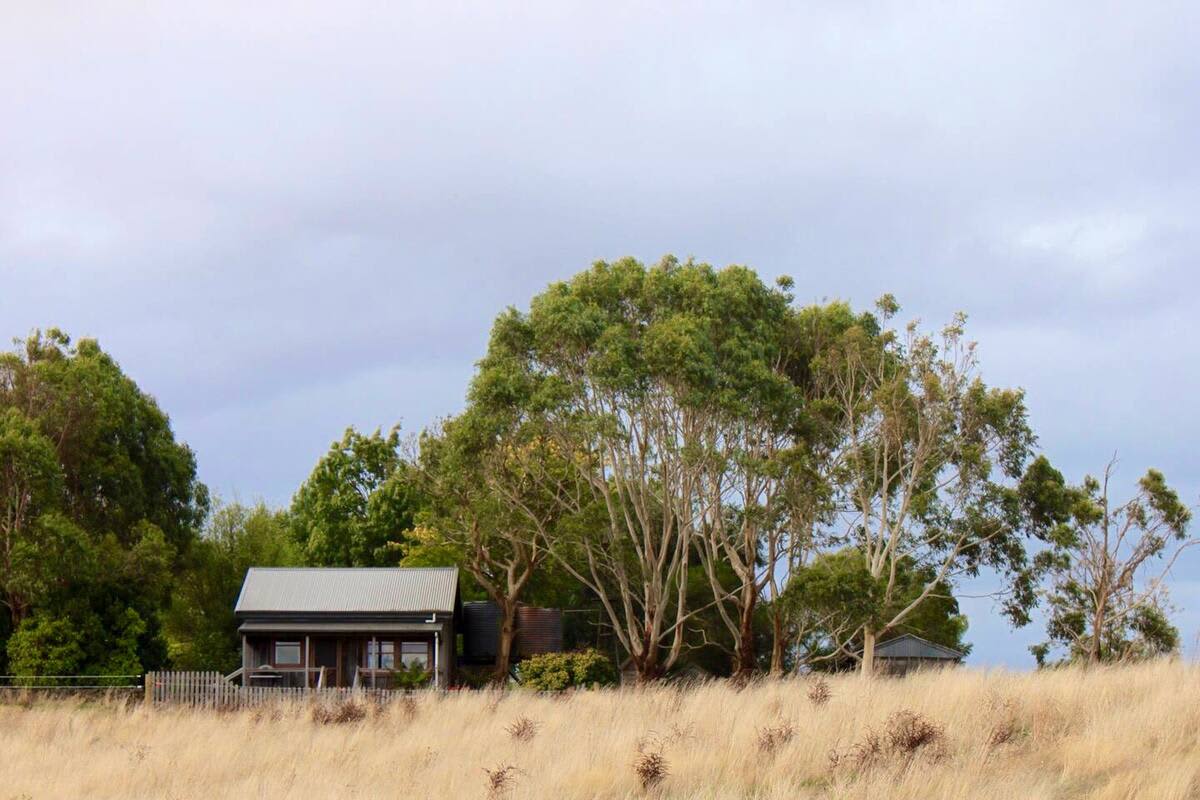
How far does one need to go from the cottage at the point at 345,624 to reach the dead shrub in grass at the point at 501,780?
3007 centimetres

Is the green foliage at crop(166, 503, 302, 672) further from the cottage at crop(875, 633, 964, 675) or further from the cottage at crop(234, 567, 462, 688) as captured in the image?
the cottage at crop(875, 633, 964, 675)

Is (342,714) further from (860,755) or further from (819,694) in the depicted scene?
(860,755)

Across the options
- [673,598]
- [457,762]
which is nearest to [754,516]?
[673,598]

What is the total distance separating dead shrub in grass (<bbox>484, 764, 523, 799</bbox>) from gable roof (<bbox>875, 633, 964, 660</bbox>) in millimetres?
34483

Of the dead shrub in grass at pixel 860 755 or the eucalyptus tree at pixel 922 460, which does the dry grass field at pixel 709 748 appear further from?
the eucalyptus tree at pixel 922 460

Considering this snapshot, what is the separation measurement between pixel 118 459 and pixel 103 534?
2675 mm

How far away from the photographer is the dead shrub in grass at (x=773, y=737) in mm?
14648

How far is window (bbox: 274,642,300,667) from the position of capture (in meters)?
46.2

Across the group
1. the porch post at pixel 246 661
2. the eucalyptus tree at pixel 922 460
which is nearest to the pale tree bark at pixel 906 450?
the eucalyptus tree at pixel 922 460

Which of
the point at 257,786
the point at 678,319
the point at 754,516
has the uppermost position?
the point at 678,319

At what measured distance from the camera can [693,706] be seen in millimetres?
18547

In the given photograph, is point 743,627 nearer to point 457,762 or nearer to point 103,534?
point 103,534

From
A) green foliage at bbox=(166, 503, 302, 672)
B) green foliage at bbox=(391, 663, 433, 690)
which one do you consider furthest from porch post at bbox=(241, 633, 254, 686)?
green foliage at bbox=(166, 503, 302, 672)

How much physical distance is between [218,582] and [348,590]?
15.1 metres
